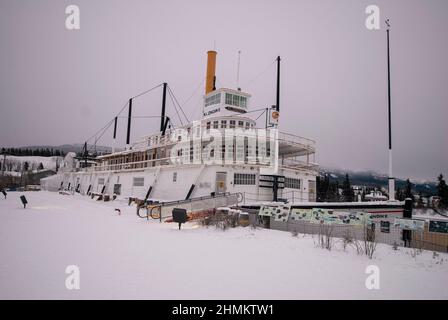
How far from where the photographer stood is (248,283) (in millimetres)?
5711

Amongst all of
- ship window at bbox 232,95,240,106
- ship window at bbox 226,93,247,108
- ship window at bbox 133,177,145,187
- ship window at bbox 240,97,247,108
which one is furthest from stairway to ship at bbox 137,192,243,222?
ship window at bbox 133,177,145,187

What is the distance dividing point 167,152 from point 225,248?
23.6 metres

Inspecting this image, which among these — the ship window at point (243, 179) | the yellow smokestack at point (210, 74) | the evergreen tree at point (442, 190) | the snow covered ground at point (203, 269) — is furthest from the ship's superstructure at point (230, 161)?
the evergreen tree at point (442, 190)

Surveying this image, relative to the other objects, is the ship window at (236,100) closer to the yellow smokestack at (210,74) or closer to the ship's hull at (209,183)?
the yellow smokestack at (210,74)

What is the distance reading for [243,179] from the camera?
22.2 meters

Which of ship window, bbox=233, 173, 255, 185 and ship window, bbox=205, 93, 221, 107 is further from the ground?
ship window, bbox=205, 93, 221, 107

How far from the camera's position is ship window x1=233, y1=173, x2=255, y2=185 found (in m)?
22.0

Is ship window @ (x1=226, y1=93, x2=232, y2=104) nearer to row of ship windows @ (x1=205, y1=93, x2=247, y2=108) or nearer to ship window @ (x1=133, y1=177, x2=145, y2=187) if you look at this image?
row of ship windows @ (x1=205, y1=93, x2=247, y2=108)

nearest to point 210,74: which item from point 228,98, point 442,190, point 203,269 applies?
point 228,98

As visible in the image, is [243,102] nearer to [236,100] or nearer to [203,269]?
[236,100]

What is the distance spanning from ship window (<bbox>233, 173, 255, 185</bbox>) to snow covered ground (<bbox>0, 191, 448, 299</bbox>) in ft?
37.8

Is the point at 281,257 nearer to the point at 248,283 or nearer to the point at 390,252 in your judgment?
the point at 248,283

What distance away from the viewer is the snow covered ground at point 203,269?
5188 millimetres
